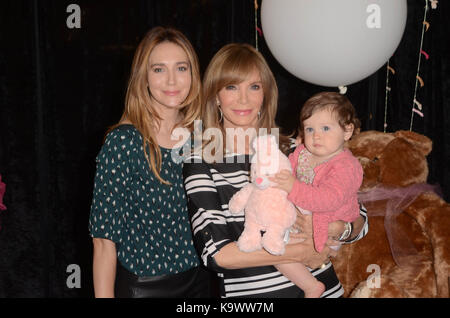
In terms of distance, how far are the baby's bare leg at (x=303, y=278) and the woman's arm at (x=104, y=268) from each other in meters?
0.57

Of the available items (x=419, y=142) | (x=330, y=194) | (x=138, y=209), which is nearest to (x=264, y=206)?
(x=330, y=194)

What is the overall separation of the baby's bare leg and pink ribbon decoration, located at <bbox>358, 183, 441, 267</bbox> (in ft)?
1.47

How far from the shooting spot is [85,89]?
2.89m

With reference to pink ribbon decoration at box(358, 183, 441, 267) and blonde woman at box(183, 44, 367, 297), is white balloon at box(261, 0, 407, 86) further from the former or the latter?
pink ribbon decoration at box(358, 183, 441, 267)

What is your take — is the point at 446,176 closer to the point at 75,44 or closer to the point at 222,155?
the point at 222,155

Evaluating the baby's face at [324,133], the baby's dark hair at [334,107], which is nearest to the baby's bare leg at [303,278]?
the baby's face at [324,133]

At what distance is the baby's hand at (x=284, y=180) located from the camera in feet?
4.57

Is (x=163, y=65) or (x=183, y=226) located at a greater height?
(x=163, y=65)

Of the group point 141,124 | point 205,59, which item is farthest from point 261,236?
point 205,59

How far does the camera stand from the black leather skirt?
5.09 ft

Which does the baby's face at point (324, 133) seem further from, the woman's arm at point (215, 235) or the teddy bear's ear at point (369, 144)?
the teddy bear's ear at point (369, 144)

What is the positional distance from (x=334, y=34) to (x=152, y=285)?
4.24 feet
